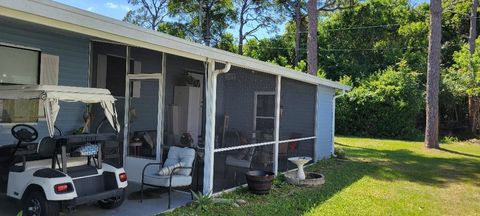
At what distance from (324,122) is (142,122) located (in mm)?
5626

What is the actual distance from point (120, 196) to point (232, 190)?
2.11m

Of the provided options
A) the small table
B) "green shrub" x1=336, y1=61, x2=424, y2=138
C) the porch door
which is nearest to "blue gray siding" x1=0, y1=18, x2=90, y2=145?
the porch door

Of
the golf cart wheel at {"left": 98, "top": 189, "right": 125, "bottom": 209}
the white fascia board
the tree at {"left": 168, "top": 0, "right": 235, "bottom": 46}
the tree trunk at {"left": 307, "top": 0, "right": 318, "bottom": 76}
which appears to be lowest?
the golf cart wheel at {"left": 98, "top": 189, "right": 125, "bottom": 209}

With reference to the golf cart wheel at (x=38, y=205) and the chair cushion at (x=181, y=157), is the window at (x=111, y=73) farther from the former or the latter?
the golf cart wheel at (x=38, y=205)

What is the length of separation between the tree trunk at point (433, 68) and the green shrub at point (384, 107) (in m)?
3.38

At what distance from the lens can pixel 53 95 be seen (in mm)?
4652

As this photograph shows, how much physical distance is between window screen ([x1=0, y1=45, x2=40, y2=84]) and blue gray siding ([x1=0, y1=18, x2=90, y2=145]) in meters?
0.14

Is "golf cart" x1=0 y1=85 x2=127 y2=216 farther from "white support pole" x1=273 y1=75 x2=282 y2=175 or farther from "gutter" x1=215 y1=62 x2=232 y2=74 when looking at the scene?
"white support pole" x1=273 y1=75 x2=282 y2=175

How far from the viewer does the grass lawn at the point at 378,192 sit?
6.27 meters

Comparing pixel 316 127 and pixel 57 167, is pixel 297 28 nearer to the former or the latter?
pixel 316 127

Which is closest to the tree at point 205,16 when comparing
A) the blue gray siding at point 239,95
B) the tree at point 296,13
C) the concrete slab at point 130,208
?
the tree at point 296,13

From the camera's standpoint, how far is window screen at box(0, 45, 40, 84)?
257 inches

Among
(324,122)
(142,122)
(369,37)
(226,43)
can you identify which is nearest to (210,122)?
(142,122)

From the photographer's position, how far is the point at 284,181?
819cm
